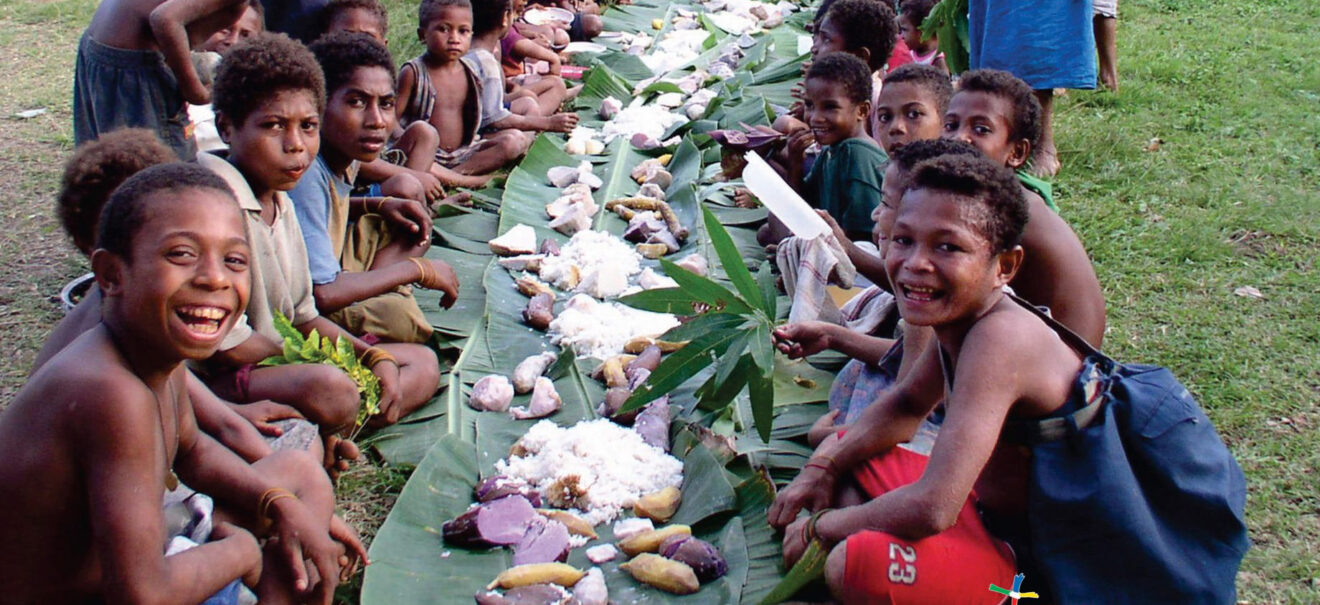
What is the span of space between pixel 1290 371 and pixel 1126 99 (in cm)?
302

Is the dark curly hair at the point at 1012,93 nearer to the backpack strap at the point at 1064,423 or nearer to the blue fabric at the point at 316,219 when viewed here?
the backpack strap at the point at 1064,423

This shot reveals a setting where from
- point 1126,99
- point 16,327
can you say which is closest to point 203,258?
point 16,327

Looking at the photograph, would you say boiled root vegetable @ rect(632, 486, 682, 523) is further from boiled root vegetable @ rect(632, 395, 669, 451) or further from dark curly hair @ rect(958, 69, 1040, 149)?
dark curly hair @ rect(958, 69, 1040, 149)

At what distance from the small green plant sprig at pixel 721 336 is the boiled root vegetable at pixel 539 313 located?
702 millimetres

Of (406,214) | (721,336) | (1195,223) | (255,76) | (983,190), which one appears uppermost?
(983,190)

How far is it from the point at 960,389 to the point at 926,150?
77cm

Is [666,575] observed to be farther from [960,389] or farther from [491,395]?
[491,395]

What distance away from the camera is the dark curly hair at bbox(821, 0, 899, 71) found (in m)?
4.62

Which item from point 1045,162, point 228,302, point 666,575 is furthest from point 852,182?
point 228,302

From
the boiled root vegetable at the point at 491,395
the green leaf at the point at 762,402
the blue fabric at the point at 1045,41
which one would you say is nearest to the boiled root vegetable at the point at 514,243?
the boiled root vegetable at the point at 491,395

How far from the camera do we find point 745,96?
215 inches

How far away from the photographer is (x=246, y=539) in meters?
1.90

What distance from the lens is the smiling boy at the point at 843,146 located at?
3.57m

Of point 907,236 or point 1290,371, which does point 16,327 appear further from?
point 1290,371
